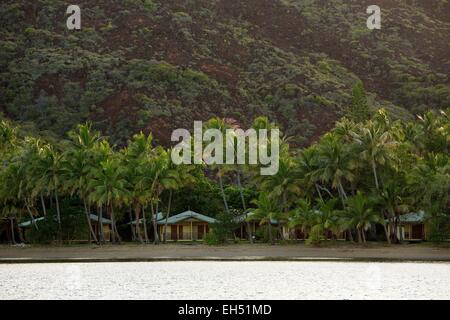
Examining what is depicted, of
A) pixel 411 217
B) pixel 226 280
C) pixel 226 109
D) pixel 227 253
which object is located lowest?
pixel 226 280

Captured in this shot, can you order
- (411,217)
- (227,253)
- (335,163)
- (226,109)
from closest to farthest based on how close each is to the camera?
(227,253)
(335,163)
(411,217)
(226,109)

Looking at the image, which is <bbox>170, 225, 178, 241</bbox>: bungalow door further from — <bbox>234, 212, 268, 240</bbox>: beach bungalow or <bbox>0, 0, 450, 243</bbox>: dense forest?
<bbox>234, 212, 268, 240</bbox>: beach bungalow

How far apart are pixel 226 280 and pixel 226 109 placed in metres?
66.3

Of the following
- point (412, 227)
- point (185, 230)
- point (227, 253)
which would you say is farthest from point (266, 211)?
point (185, 230)

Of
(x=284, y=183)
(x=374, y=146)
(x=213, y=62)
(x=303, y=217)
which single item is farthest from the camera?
(x=213, y=62)

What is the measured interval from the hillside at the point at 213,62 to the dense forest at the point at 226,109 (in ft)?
1.01

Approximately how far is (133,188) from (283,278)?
22028mm

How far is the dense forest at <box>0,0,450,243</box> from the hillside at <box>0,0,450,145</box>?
1.01ft

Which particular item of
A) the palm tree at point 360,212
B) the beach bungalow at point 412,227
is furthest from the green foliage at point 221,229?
the beach bungalow at point 412,227

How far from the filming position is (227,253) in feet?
171

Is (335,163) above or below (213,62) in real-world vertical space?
below

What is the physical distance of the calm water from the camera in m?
31.8

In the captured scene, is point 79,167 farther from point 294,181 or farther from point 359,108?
point 359,108
